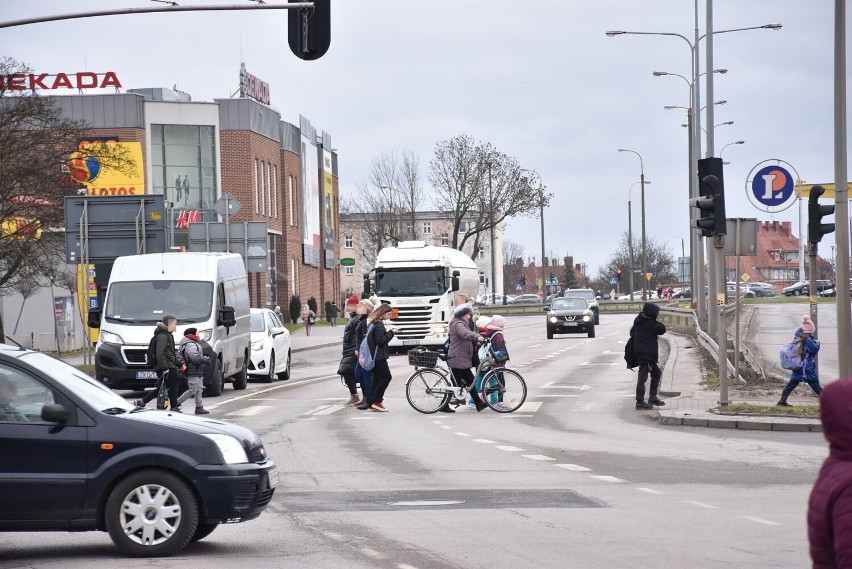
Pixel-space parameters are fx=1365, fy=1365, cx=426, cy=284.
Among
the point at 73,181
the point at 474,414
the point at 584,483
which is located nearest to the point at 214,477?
the point at 584,483

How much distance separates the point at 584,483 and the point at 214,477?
4968 millimetres

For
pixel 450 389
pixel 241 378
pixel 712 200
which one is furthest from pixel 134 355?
pixel 712 200

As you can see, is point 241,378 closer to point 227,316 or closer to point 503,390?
point 227,316

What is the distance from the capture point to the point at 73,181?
37625 mm

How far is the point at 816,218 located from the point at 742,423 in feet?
9.97

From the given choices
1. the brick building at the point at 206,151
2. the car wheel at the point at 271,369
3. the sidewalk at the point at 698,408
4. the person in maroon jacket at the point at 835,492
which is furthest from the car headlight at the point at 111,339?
the brick building at the point at 206,151

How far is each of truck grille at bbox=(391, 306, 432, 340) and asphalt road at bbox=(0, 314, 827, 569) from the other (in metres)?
19.2

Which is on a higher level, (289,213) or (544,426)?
(289,213)

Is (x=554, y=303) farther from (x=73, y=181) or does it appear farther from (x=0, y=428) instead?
(x=0, y=428)

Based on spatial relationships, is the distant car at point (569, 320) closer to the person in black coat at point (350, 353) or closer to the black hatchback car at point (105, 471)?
the person in black coat at point (350, 353)

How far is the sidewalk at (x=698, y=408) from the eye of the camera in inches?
747

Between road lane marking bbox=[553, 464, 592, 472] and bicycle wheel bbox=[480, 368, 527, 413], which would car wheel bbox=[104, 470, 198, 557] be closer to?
road lane marking bbox=[553, 464, 592, 472]

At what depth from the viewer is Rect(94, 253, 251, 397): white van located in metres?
26.6

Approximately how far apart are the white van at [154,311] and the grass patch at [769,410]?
1037 cm
